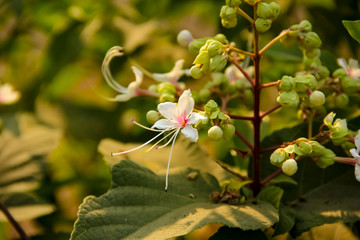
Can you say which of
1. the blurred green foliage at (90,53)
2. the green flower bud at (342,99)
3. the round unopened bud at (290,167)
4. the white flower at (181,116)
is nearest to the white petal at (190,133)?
the white flower at (181,116)

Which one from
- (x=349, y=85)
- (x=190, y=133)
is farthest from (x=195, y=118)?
(x=349, y=85)

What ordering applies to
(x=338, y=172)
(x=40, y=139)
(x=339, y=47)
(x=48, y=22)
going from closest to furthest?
(x=338, y=172), (x=40, y=139), (x=339, y=47), (x=48, y=22)

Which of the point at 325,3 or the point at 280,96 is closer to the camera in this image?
the point at 280,96

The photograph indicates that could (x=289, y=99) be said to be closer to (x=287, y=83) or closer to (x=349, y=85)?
(x=287, y=83)

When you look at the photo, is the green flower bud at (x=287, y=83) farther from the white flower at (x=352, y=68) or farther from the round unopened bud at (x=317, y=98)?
the white flower at (x=352, y=68)

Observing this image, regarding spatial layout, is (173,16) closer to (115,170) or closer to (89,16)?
(89,16)

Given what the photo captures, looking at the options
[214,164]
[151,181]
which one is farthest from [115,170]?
[214,164]

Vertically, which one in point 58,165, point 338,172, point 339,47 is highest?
point 339,47
